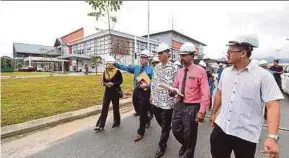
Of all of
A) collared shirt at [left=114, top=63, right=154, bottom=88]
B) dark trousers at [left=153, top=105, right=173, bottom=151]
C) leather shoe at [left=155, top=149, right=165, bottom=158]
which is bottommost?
leather shoe at [left=155, top=149, right=165, bottom=158]

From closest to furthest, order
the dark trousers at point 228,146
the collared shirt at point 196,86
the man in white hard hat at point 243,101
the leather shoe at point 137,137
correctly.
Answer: the man in white hard hat at point 243,101
the dark trousers at point 228,146
the collared shirt at point 196,86
the leather shoe at point 137,137

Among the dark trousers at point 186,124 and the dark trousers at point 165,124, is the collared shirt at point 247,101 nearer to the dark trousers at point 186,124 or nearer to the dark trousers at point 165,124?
the dark trousers at point 186,124

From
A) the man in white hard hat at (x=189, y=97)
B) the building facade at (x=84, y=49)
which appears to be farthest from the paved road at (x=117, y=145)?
the building facade at (x=84, y=49)

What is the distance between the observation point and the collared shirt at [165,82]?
422 centimetres

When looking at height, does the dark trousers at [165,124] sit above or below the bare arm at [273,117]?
below

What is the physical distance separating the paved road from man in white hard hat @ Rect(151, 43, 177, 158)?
32 centimetres

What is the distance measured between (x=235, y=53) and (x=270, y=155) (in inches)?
37.0

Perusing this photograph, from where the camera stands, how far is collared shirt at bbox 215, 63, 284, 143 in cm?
229

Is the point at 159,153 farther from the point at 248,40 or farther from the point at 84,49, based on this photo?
the point at 84,49

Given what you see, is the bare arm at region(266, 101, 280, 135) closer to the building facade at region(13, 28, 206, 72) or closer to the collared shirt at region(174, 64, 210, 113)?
the collared shirt at region(174, 64, 210, 113)

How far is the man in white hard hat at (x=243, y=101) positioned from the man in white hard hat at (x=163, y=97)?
5.53 feet

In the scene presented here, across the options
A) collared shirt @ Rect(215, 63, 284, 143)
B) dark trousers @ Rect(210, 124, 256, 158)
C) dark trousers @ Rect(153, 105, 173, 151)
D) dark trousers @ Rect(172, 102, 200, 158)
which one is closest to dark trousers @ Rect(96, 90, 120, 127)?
dark trousers @ Rect(153, 105, 173, 151)

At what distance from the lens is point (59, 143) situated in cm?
491

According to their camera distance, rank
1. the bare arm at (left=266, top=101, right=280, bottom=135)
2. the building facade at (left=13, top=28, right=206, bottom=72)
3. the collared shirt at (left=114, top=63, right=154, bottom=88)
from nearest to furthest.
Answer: the bare arm at (left=266, top=101, right=280, bottom=135) → the collared shirt at (left=114, top=63, right=154, bottom=88) → the building facade at (left=13, top=28, right=206, bottom=72)
